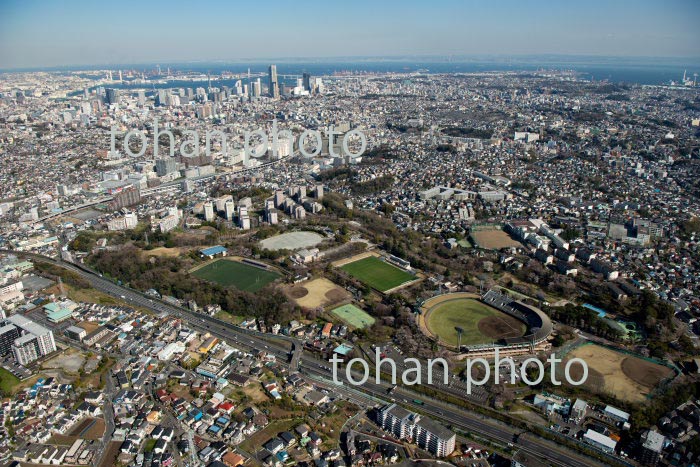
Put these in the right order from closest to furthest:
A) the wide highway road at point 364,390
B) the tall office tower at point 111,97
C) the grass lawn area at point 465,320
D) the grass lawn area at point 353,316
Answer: the wide highway road at point 364,390 → the grass lawn area at point 465,320 → the grass lawn area at point 353,316 → the tall office tower at point 111,97

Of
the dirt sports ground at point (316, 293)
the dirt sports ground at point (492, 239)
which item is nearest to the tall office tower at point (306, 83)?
the dirt sports ground at point (492, 239)

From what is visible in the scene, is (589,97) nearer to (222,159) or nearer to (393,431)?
(222,159)

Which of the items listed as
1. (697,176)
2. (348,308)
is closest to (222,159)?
(348,308)

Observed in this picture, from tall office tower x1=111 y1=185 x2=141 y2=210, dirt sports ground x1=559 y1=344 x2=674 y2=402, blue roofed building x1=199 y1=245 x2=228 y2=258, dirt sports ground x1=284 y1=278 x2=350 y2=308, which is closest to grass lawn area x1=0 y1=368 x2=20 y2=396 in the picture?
dirt sports ground x1=284 y1=278 x2=350 y2=308

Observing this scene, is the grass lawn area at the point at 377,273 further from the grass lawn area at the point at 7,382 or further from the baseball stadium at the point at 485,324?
the grass lawn area at the point at 7,382

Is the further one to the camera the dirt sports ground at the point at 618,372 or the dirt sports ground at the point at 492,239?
the dirt sports ground at the point at 492,239

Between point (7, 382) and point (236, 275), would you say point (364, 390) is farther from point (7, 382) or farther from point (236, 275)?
point (7, 382)

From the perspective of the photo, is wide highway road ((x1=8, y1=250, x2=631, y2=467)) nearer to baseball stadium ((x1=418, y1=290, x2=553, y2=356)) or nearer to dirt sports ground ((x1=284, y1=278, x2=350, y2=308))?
dirt sports ground ((x1=284, y1=278, x2=350, y2=308))
